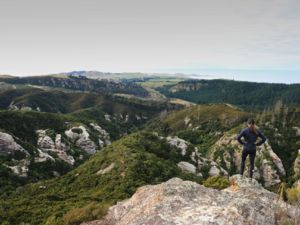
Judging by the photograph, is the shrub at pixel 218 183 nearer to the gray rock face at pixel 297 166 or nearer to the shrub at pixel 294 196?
the shrub at pixel 294 196

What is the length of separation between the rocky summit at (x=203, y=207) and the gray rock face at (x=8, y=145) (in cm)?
11468

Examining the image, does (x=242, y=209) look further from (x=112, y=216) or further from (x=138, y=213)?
(x=112, y=216)

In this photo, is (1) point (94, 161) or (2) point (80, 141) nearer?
(1) point (94, 161)

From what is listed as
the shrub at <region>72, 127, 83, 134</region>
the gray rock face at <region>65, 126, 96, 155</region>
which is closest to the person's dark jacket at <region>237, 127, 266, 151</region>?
the gray rock face at <region>65, 126, 96, 155</region>

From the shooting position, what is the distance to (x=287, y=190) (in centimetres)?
2452

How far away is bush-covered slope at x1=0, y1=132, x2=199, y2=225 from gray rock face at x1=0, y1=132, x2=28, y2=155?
128 ft

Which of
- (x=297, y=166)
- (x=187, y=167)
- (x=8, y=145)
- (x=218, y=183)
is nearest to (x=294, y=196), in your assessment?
(x=218, y=183)

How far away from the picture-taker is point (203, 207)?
23.9 m

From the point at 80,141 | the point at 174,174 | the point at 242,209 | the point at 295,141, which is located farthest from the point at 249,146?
the point at 295,141

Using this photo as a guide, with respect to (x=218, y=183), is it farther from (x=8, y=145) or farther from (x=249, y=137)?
(x=8, y=145)

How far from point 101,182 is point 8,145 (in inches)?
2852

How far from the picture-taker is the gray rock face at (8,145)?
13212cm

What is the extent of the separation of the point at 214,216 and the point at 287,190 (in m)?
6.49

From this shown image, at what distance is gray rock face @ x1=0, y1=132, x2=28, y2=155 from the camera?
132125 millimetres
